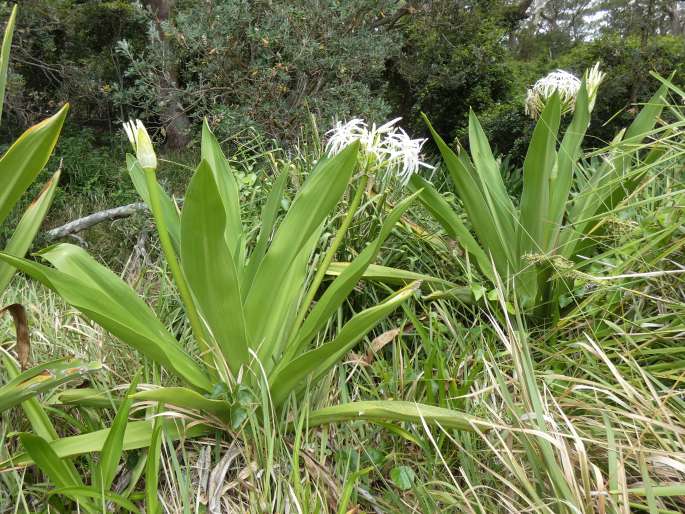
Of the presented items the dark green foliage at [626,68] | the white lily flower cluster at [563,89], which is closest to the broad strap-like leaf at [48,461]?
the white lily flower cluster at [563,89]

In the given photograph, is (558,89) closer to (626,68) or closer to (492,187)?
(492,187)

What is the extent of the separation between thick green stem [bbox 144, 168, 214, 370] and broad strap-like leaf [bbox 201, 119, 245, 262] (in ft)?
0.84

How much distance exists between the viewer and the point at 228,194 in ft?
5.43

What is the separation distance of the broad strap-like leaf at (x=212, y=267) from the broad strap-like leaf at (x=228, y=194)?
0.25 metres

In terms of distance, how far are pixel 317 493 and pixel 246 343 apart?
378 millimetres

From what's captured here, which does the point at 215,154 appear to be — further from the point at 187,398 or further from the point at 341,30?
the point at 341,30

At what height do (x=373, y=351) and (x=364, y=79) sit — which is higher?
(x=364, y=79)

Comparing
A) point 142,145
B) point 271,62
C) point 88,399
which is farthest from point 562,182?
point 271,62

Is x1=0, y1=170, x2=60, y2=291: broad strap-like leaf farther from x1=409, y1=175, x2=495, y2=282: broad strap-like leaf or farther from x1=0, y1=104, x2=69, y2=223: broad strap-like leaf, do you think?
x1=409, y1=175, x2=495, y2=282: broad strap-like leaf

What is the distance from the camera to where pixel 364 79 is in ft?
14.1

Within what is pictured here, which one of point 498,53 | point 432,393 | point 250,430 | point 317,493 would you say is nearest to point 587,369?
point 432,393

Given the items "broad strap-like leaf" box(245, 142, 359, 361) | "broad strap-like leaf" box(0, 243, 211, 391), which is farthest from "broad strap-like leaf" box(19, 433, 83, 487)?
"broad strap-like leaf" box(245, 142, 359, 361)

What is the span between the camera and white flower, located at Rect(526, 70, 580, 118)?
6.93 ft

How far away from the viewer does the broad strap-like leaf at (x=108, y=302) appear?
Answer: 1127 millimetres
